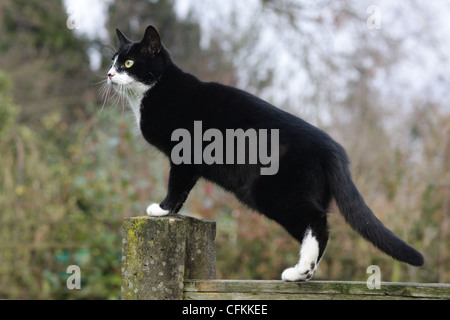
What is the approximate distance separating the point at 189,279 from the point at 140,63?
125 cm

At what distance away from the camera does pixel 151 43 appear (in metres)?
2.97

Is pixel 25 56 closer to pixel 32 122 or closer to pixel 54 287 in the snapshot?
pixel 32 122

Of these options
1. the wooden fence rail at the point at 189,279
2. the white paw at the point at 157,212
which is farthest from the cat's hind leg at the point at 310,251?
the white paw at the point at 157,212

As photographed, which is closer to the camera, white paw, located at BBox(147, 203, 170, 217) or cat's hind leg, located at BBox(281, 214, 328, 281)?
cat's hind leg, located at BBox(281, 214, 328, 281)

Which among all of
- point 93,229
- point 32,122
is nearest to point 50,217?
point 93,229

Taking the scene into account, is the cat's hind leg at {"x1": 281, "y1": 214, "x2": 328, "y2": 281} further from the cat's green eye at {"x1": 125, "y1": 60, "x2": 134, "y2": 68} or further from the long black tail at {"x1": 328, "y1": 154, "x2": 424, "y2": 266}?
the cat's green eye at {"x1": 125, "y1": 60, "x2": 134, "y2": 68}

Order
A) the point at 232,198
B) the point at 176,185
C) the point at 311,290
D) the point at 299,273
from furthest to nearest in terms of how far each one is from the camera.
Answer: the point at 232,198
the point at 176,185
the point at 299,273
the point at 311,290

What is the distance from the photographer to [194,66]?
1166cm

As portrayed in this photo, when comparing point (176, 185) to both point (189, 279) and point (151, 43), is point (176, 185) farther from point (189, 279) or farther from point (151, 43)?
point (151, 43)

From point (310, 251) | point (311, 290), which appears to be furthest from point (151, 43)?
point (311, 290)

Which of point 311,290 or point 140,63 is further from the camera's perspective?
point 140,63

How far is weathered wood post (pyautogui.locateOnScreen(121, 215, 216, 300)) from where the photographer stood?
7.30ft

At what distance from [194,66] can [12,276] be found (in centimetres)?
720

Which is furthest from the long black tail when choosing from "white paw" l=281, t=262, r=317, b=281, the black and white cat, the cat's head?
the cat's head
